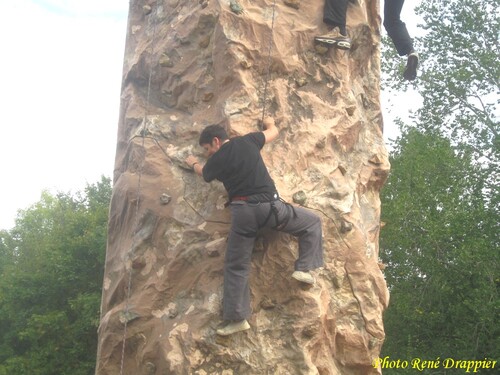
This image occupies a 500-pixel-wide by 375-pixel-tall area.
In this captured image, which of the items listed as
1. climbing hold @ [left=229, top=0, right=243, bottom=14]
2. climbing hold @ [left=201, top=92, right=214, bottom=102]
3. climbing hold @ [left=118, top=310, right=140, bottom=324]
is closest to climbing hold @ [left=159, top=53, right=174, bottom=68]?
climbing hold @ [left=201, top=92, right=214, bottom=102]

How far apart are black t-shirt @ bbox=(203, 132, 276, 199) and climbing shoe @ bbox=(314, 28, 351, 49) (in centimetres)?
136

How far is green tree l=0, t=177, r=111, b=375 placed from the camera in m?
16.8

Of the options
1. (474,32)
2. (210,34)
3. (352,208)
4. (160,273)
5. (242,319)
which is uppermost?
(474,32)

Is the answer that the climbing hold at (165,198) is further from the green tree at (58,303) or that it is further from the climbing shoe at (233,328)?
the green tree at (58,303)

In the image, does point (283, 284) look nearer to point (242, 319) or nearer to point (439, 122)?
point (242, 319)

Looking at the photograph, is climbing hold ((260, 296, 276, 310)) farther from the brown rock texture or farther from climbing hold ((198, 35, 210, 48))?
climbing hold ((198, 35, 210, 48))

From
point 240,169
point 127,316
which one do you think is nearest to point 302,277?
point 240,169

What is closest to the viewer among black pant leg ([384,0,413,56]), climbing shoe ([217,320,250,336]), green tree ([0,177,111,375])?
climbing shoe ([217,320,250,336])

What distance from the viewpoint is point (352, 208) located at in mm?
4969

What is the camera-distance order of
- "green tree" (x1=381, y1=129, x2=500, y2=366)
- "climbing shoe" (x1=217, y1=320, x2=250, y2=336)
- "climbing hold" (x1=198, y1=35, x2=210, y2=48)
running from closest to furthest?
"climbing shoe" (x1=217, y1=320, x2=250, y2=336), "climbing hold" (x1=198, y1=35, x2=210, y2=48), "green tree" (x1=381, y1=129, x2=500, y2=366)

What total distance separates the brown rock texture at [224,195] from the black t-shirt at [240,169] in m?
0.36

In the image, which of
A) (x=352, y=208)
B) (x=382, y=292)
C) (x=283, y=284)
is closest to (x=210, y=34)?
(x=352, y=208)

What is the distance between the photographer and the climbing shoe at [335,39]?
17.3 feet

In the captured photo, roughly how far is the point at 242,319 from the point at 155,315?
74 cm
